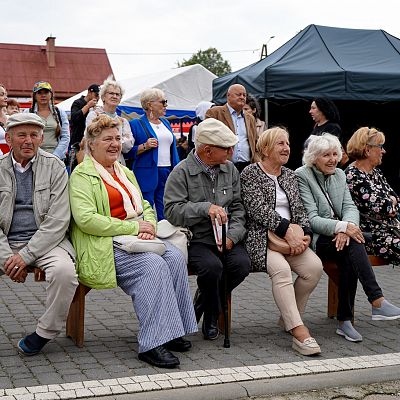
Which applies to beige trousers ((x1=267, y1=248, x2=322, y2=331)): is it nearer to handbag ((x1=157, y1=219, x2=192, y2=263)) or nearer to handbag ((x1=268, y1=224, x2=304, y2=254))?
handbag ((x1=268, y1=224, x2=304, y2=254))

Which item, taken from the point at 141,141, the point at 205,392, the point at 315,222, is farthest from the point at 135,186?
the point at 141,141

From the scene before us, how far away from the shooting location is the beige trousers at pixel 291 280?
494 cm

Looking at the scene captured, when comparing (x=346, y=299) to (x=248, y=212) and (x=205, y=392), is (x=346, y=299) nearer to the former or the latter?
(x=248, y=212)

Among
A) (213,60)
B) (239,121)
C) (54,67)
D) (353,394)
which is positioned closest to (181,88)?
(239,121)

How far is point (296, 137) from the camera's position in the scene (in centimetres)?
1224

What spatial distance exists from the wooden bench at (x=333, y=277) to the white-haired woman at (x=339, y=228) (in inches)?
4.5

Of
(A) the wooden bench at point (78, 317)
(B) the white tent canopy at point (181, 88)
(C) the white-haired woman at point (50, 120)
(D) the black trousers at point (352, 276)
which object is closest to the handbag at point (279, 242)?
(D) the black trousers at point (352, 276)

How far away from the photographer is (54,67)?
45.8 meters

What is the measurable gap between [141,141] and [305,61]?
386 centimetres

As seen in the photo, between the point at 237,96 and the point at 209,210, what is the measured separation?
356 centimetres

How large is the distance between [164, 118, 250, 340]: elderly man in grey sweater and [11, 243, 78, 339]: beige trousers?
925mm

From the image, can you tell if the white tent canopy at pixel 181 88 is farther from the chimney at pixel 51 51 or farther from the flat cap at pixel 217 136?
the chimney at pixel 51 51

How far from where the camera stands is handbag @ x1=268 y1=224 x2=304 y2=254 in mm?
5152

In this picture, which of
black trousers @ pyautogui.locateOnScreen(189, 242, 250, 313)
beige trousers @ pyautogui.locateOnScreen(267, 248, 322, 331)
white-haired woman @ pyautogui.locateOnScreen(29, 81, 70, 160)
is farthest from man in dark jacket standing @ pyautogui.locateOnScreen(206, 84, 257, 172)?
black trousers @ pyautogui.locateOnScreen(189, 242, 250, 313)
